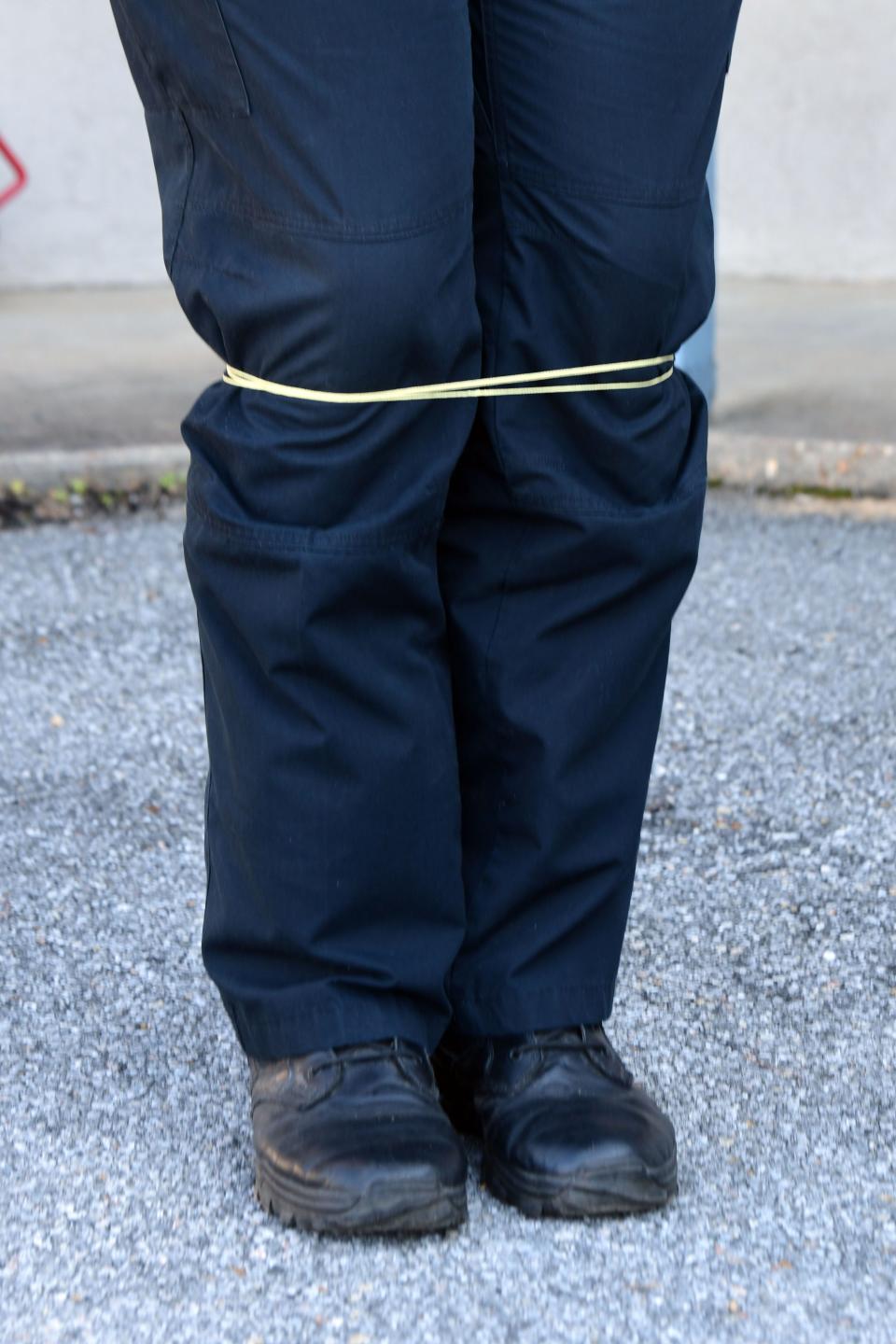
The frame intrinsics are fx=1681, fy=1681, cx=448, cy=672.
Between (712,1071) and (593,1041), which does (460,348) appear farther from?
(712,1071)

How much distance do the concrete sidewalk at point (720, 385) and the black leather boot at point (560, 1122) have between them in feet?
7.56

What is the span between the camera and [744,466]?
3.41 m

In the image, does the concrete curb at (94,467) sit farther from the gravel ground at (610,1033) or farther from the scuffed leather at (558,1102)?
the scuffed leather at (558,1102)

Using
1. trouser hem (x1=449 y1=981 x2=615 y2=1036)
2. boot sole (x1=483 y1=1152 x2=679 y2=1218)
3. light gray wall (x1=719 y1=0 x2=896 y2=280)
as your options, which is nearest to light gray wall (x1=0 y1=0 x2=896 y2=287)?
light gray wall (x1=719 y1=0 x2=896 y2=280)

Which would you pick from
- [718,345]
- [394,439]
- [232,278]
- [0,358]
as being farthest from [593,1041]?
[0,358]

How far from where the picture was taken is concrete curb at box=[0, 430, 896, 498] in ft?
10.8

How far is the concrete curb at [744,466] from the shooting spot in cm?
330

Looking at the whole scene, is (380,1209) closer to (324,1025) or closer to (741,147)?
(324,1025)

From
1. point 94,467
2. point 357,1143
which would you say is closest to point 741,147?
point 94,467

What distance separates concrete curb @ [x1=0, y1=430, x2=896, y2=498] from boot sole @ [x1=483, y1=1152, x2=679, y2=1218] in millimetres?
2383

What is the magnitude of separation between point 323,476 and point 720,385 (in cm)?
334

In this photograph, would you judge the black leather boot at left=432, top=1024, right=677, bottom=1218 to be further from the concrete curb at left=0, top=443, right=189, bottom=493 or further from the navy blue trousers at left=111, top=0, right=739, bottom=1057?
the concrete curb at left=0, top=443, right=189, bottom=493

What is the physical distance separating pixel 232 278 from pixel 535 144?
0.21 meters

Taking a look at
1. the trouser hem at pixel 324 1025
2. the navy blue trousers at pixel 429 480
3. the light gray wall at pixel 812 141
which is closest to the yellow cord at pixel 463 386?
the navy blue trousers at pixel 429 480
